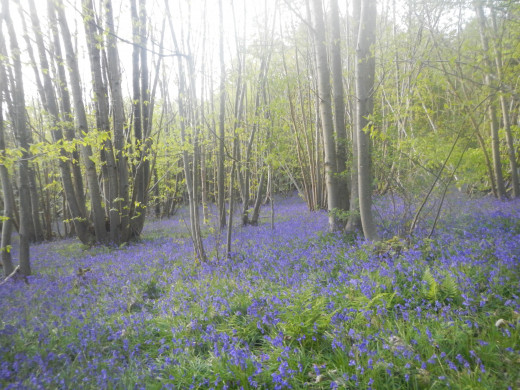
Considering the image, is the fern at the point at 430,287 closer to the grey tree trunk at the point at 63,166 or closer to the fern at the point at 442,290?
the fern at the point at 442,290

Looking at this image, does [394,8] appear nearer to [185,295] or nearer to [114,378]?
[185,295]

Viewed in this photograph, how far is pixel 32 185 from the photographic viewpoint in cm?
936

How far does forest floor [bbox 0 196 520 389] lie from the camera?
2.38m

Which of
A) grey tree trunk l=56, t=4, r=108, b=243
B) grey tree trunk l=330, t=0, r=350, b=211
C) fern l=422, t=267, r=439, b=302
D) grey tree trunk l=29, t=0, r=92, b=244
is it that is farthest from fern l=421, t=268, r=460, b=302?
grey tree trunk l=29, t=0, r=92, b=244

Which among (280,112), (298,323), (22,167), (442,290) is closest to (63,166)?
(22,167)

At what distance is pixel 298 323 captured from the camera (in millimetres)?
2971

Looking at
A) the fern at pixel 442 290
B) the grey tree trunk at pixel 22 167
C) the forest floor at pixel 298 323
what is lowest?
the forest floor at pixel 298 323

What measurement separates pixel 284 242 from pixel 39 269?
6202 millimetres

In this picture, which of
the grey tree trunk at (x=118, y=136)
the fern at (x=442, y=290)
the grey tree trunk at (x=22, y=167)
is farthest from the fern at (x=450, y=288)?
the grey tree trunk at (x=118, y=136)

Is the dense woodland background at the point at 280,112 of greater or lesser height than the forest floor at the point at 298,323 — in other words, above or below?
above

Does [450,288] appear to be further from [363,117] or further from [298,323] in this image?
[363,117]

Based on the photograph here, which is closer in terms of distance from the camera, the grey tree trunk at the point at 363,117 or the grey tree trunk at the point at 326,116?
the grey tree trunk at the point at 363,117

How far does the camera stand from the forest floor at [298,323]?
2385 millimetres

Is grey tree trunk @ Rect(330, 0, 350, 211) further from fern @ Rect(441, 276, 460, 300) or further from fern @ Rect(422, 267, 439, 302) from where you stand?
Answer: fern @ Rect(441, 276, 460, 300)
